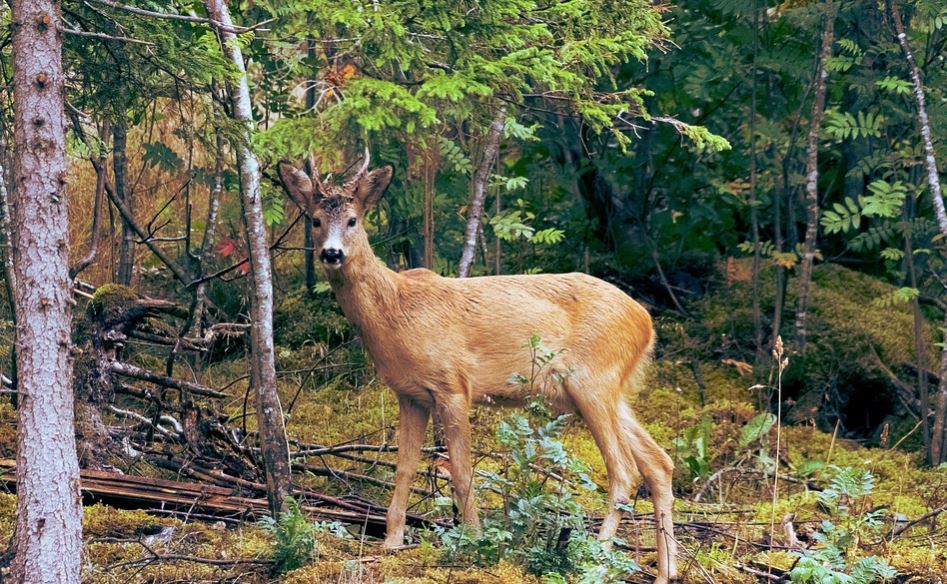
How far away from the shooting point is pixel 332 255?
691cm

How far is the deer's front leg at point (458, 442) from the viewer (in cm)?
722

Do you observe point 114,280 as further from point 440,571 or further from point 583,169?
point 440,571

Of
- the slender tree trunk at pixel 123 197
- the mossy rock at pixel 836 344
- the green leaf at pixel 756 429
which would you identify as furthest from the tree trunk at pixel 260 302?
the mossy rock at pixel 836 344

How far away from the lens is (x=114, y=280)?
440 inches

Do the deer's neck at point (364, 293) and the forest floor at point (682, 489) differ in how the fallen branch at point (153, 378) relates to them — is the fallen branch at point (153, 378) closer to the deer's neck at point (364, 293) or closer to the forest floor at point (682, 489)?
the forest floor at point (682, 489)

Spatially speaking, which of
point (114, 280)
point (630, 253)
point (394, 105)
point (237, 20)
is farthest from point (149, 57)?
point (630, 253)

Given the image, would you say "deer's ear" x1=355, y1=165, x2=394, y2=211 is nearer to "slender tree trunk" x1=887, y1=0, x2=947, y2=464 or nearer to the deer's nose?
the deer's nose

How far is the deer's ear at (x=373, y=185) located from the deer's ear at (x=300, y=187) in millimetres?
253

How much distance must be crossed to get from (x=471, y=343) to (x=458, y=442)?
62 centimetres

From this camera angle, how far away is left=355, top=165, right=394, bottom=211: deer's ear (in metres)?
7.05

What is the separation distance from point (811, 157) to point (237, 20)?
4761mm

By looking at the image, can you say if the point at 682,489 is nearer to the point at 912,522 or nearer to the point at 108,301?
the point at 912,522

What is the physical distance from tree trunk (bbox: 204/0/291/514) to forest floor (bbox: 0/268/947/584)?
0.38 m

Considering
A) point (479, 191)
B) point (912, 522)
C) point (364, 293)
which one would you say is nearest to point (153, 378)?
point (364, 293)
